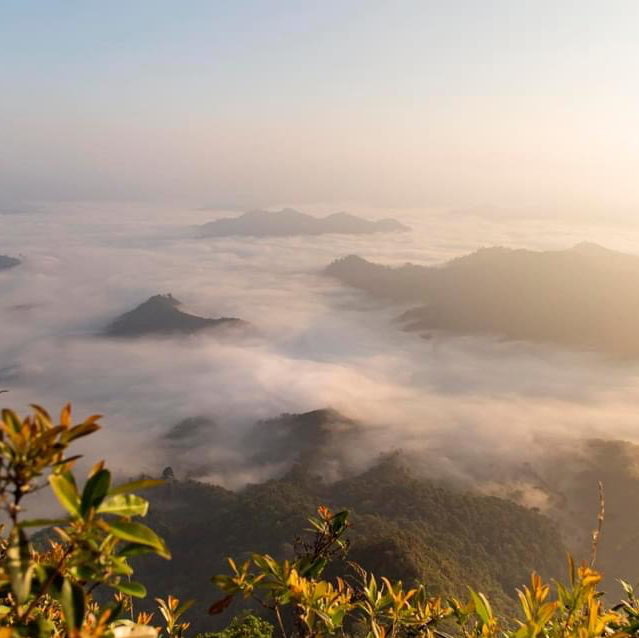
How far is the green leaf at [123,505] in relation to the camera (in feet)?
6.61

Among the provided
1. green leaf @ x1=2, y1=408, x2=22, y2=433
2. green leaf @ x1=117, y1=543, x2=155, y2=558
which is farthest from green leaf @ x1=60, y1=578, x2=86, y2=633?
green leaf @ x1=2, y1=408, x2=22, y2=433

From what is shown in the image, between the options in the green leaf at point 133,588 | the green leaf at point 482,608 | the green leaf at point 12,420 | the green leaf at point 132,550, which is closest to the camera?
the green leaf at point 12,420

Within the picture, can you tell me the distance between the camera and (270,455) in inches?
6555

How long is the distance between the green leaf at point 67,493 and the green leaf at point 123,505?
0.31 feet

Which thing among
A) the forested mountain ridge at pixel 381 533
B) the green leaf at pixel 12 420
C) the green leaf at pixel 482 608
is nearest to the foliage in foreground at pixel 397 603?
the green leaf at pixel 482 608

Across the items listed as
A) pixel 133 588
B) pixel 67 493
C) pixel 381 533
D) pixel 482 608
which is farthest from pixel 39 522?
pixel 381 533

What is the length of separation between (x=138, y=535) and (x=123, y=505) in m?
0.14

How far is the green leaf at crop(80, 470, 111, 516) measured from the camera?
2021 mm

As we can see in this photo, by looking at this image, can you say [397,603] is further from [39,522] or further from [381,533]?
[381,533]

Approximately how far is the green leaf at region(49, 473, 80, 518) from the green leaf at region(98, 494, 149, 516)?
9 cm

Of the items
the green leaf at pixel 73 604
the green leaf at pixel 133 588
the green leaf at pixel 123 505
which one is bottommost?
the green leaf at pixel 133 588

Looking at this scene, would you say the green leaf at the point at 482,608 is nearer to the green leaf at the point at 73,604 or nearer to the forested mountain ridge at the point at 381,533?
the green leaf at the point at 73,604

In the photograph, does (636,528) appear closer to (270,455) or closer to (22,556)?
(270,455)

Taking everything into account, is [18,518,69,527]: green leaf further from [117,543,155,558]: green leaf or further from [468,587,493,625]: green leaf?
[468,587,493,625]: green leaf
